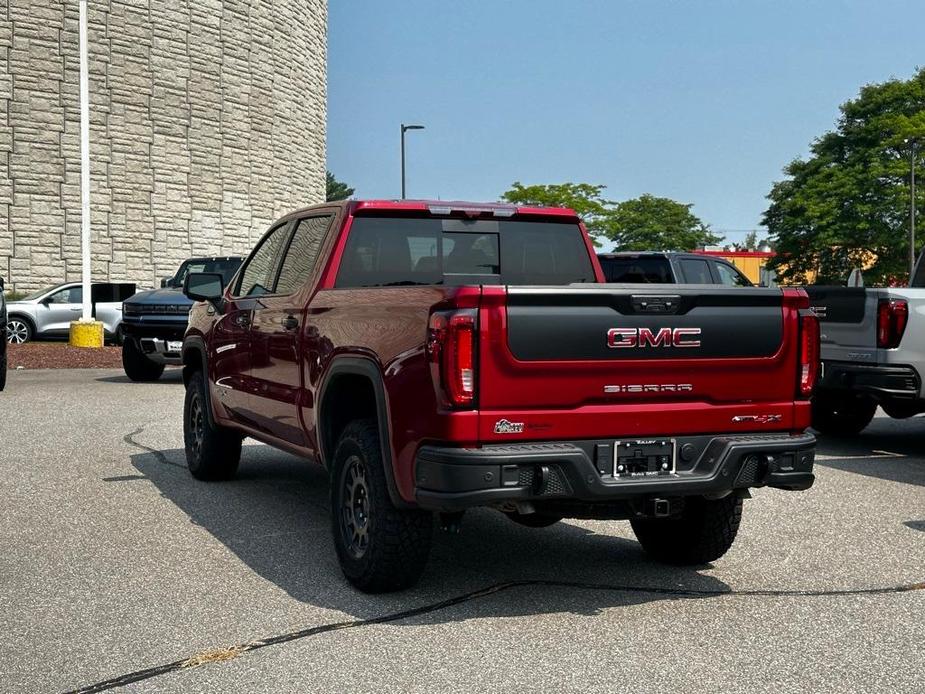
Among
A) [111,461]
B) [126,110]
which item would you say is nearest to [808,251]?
[126,110]

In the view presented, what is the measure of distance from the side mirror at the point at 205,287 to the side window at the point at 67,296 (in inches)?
788

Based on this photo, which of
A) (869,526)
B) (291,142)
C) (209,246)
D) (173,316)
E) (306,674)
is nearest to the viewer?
(306,674)

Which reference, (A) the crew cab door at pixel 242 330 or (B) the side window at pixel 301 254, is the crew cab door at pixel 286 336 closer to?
(B) the side window at pixel 301 254

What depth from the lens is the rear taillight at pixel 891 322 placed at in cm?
1051

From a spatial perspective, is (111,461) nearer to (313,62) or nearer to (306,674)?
(306,674)

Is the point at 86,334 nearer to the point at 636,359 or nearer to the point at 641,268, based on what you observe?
the point at 641,268

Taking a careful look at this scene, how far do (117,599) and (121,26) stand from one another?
105 ft

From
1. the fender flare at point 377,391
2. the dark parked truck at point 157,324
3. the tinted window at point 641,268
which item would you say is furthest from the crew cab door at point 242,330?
the tinted window at point 641,268

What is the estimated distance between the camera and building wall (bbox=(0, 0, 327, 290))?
109 ft

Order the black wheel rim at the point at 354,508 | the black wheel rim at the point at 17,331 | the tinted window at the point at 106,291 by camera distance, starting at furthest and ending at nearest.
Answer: the tinted window at the point at 106,291 < the black wheel rim at the point at 17,331 < the black wheel rim at the point at 354,508

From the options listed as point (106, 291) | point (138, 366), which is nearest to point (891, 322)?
point (138, 366)

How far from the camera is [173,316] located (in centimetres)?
1750

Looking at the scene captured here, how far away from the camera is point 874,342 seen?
418 inches

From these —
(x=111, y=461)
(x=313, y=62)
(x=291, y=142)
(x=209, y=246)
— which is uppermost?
(x=313, y=62)
